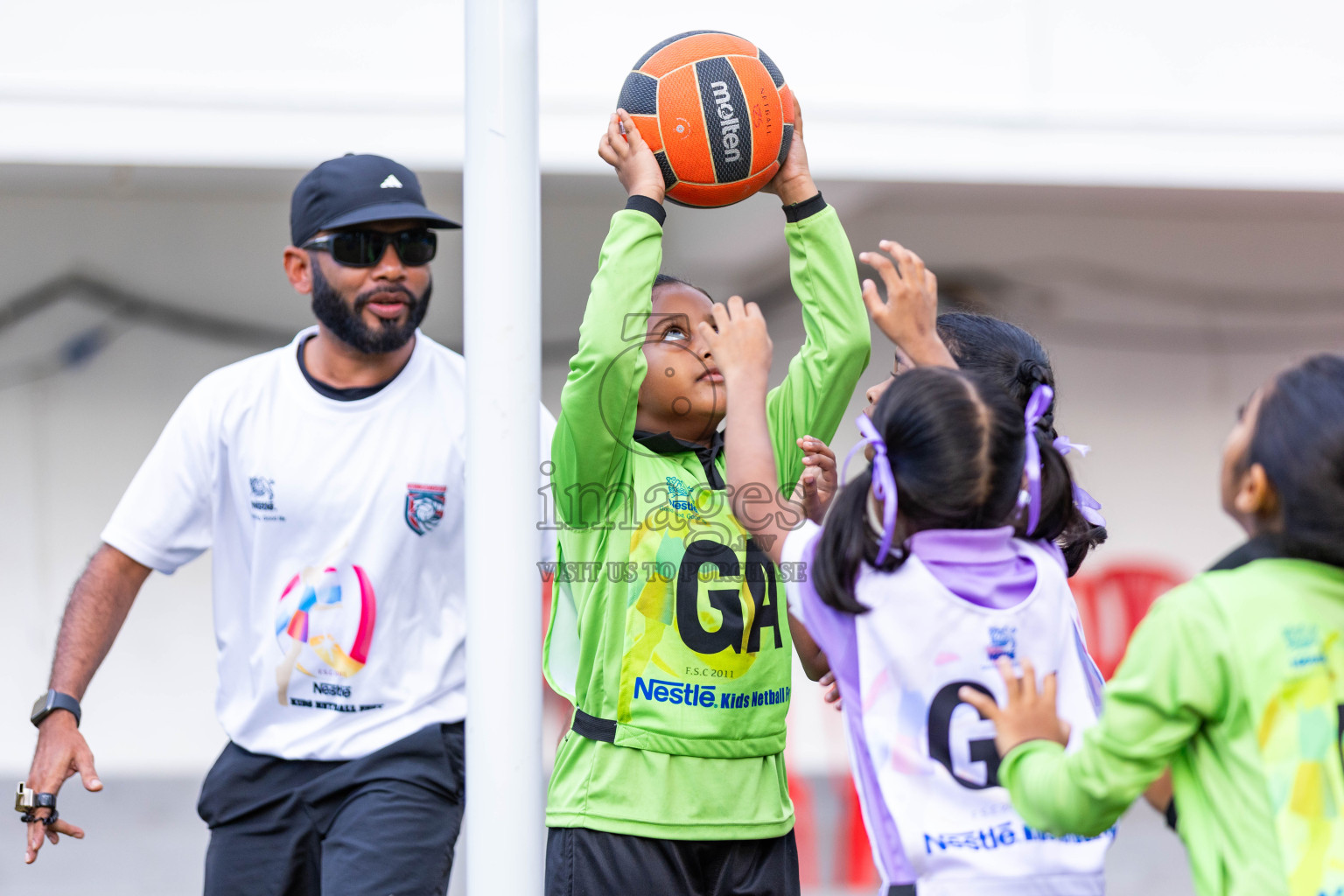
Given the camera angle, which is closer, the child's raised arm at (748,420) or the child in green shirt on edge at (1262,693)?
the child in green shirt on edge at (1262,693)

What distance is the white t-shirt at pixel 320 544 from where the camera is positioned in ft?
9.26

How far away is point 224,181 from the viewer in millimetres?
5414

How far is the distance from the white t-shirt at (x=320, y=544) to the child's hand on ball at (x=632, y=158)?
705 mm

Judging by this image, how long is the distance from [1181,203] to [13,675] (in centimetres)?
621

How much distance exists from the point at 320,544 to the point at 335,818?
609mm

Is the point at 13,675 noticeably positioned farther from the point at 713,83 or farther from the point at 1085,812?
the point at 1085,812

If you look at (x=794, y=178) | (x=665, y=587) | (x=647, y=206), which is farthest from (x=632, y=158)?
(x=665, y=587)

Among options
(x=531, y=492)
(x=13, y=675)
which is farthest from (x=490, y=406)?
(x=13, y=675)

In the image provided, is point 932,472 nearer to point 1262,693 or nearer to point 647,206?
point 1262,693

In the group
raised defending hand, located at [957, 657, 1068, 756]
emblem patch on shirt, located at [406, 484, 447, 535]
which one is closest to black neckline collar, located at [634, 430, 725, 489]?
emblem patch on shirt, located at [406, 484, 447, 535]

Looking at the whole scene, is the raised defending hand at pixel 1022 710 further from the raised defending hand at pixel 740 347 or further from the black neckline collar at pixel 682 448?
the black neckline collar at pixel 682 448

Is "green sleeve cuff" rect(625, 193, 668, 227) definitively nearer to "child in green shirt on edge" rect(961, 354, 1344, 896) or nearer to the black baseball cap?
the black baseball cap

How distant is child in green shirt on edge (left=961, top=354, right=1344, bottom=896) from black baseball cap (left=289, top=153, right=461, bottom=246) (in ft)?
6.43

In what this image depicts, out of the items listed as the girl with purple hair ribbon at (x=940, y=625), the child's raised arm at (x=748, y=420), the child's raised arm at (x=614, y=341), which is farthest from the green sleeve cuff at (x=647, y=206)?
the girl with purple hair ribbon at (x=940, y=625)
